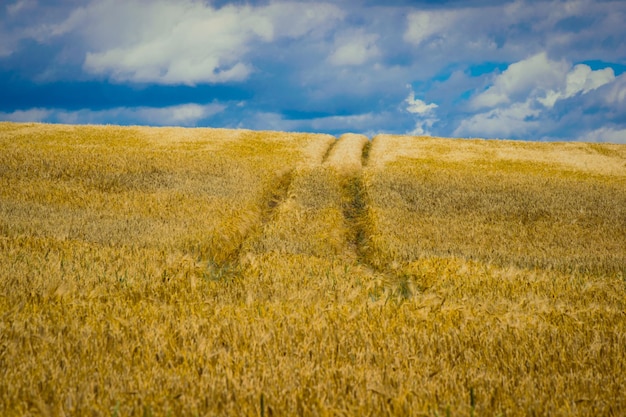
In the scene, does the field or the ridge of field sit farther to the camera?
the ridge of field

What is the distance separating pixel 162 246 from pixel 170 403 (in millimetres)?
10280

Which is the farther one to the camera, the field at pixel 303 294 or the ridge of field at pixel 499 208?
the ridge of field at pixel 499 208

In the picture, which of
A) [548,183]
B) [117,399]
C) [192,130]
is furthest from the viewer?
[192,130]

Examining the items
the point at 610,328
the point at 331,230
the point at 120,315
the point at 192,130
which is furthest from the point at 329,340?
the point at 192,130

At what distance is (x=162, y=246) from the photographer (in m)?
14.7

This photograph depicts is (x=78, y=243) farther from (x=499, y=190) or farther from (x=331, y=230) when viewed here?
(x=499, y=190)

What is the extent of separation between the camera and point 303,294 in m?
9.27

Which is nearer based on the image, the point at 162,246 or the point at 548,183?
the point at 162,246

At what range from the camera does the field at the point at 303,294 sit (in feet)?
16.8

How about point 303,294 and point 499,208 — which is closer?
point 303,294

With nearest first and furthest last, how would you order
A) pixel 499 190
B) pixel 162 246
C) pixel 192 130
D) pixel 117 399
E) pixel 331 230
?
pixel 117 399, pixel 162 246, pixel 331 230, pixel 499 190, pixel 192 130

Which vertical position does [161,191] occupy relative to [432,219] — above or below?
above

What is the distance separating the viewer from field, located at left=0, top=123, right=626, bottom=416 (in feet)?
16.8

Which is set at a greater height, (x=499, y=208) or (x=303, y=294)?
(x=499, y=208)
